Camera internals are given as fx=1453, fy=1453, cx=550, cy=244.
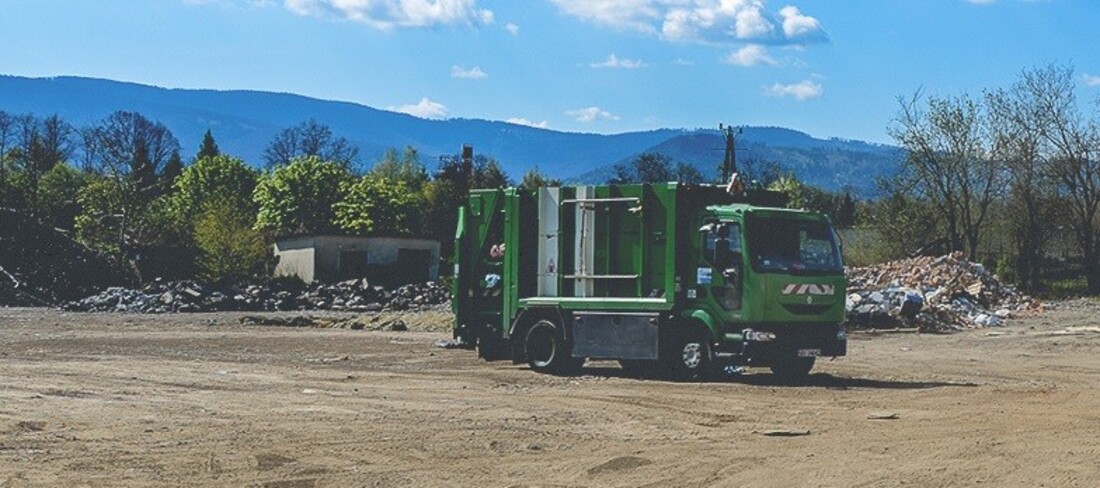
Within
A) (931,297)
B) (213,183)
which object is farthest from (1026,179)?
(213,183)

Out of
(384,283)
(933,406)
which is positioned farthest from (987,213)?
(933,406)

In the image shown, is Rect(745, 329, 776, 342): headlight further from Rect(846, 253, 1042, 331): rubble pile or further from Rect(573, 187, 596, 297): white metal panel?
Rect(846, 253, 1042, 331): rubble pile

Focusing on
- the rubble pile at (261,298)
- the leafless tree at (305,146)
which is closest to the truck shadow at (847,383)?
the rubble pile at (261,298)

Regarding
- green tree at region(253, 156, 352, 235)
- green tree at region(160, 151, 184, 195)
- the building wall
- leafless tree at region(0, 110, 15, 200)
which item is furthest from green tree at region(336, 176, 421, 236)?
leafless tree at region(0, 110, 15, 200)

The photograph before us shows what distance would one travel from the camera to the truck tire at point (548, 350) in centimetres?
2414

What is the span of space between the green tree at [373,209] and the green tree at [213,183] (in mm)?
6923

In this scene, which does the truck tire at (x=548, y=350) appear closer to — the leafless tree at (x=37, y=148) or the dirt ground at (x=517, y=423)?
the dirt ground at (x=517, y=423)

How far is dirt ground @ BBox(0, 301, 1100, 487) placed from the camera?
1245 cm

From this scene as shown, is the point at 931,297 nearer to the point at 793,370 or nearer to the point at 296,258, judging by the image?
the point at 793,370

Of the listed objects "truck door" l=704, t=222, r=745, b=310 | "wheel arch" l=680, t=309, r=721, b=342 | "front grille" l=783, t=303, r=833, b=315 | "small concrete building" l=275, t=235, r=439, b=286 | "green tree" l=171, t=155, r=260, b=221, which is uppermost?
"green tree" l=171, t=155, r=260, b=221

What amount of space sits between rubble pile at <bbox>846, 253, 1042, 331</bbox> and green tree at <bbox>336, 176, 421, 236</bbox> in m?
46.0

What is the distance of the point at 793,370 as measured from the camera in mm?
23766

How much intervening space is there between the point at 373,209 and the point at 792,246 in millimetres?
69448

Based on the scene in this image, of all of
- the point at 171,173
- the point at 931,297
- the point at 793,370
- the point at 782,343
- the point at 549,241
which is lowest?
the point at 793,370
